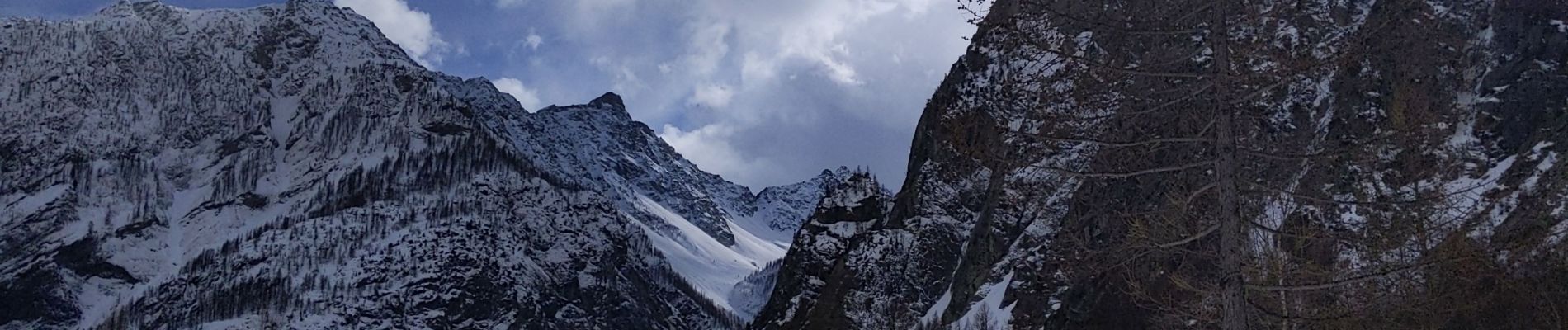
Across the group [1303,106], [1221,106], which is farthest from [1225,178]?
[1303,106]

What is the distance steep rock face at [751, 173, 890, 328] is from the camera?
4318 inches

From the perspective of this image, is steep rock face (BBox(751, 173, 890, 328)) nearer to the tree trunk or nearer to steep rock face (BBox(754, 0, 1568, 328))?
steep rock face (BBox(754, 0, 1568, 328))

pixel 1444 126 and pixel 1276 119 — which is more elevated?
pixel 1276 119

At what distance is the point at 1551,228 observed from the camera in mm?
33812

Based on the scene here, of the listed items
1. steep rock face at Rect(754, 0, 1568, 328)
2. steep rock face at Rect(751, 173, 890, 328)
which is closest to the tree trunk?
steep rock face at Rect(754, 0, 1568, 328)

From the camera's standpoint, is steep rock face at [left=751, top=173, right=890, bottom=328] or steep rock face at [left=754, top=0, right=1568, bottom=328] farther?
steep rock face at [left=751, top=173, right=890, bottom=328]

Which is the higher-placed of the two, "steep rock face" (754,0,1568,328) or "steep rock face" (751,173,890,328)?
"steep rock face" (751,173,890,328)

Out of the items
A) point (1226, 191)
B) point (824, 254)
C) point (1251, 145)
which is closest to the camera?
point (1226, 191)

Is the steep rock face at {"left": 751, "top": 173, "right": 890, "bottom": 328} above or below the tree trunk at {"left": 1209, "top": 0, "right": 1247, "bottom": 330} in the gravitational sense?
above

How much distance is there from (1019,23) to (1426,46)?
11903 millimetres

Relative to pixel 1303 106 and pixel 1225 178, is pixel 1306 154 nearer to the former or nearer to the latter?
pixel 1225 178

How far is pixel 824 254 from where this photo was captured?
393ft

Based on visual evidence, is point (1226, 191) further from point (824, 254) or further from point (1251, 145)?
point (824, 254)

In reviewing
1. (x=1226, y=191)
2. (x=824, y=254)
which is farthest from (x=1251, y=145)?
(x=824, y=254)
